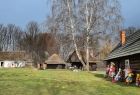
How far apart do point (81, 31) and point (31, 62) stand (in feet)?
183

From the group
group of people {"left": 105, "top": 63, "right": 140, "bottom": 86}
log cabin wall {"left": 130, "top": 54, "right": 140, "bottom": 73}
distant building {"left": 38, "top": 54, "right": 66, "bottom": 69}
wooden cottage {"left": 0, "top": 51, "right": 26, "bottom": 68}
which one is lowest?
group of people {"left": 105, "top": 63, "right": 140, "bottom": 86}

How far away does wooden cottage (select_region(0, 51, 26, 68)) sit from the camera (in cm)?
10793

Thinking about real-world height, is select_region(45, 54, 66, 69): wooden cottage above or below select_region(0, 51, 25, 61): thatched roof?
below

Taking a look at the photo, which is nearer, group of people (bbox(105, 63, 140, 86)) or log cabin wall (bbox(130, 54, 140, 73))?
group of people (bbox(105, 63, 140, 86))

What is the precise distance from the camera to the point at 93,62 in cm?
8119

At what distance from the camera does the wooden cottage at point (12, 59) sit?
108 metres

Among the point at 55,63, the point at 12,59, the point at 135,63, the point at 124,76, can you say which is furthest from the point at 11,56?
the point at 135,63

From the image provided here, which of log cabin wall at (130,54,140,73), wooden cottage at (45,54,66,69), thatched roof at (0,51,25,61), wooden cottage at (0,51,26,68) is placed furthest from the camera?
wooden cottage at (0,51,26,68)

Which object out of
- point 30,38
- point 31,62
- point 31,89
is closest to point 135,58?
point 31,89

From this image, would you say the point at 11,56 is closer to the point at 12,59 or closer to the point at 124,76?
the point at 12,59

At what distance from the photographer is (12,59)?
109 metres

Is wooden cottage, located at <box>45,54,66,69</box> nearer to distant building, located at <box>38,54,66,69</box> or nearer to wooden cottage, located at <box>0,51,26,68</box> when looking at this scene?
distant building, located at <box>38,54,66,69</box>

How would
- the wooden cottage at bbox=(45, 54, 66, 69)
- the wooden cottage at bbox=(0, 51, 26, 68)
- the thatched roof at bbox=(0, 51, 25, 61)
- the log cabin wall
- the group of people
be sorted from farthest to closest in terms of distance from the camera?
the wooden cottage at bbox=(0, 51, 26, 68) → the thatched roof at bbox=(0, 51, 25, 61) → the wooden cottage at bbox=(45, 54, 66, 69) → the log cabin wall → the group of people

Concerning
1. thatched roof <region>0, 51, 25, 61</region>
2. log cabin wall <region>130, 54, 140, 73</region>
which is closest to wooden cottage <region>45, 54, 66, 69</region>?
thatched roof <region>0, 51, 25, 61</region>
